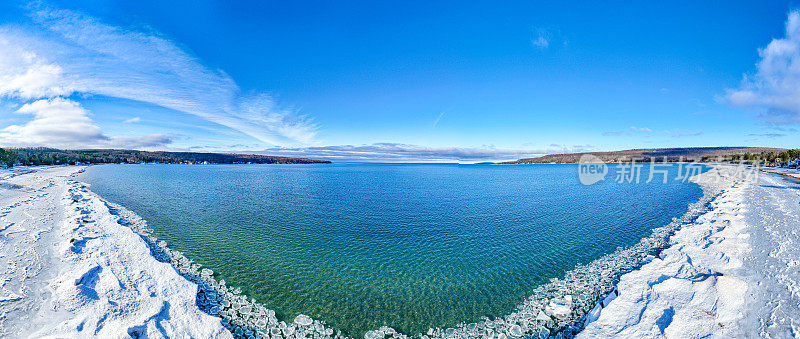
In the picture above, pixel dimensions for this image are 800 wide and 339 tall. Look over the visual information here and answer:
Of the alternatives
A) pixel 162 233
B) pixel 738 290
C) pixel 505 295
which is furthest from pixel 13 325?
pixel 738 290

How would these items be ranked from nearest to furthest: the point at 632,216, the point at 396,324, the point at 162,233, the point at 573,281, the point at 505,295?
the point at 396,324
the point at 505,295
the point at 573,281
the point at 162,233
the point at 632,216

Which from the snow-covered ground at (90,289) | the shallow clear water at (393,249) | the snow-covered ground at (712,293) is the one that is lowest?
the shallow clear water at (393,249)

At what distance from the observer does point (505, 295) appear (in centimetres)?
1171

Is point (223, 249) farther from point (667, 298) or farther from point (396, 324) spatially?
point (667, 298)

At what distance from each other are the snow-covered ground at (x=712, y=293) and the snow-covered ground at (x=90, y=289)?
13335mm

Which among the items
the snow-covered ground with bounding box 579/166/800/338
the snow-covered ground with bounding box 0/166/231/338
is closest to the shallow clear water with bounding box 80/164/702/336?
the snow-covered ground with bounding box 0/166/231/338

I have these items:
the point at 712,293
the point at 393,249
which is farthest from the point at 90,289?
the point at 712,293

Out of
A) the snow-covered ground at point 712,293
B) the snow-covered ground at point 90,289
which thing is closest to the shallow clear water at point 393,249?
the snow-covered ground at point 90,289

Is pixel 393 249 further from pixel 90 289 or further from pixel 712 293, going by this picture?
pixel 712 293

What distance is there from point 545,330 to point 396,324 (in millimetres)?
5067

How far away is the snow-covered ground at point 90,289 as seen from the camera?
809cm

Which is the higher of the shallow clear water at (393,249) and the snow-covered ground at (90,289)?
the snow-covered ground at (90,289)

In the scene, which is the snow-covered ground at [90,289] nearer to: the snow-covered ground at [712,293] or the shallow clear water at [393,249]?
the shallow clear water at [393,249]

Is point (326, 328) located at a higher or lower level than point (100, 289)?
lower
